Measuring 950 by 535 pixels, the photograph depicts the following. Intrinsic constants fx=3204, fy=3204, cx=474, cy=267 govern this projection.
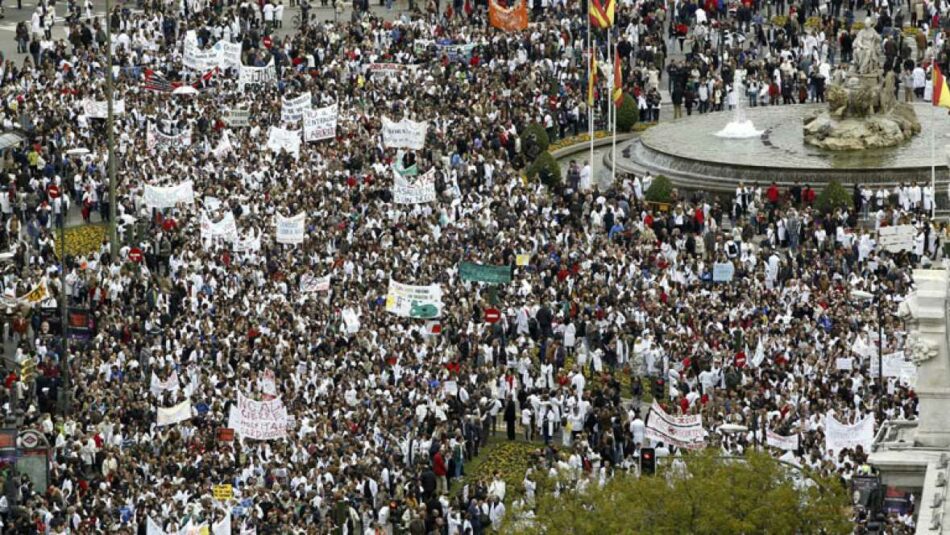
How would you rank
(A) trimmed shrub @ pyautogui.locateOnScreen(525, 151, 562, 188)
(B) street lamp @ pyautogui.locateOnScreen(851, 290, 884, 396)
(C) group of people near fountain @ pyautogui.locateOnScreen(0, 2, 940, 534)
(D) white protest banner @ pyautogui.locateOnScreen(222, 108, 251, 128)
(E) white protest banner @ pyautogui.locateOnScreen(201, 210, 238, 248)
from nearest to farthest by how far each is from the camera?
(C) group of people near fountain @ pyautogui.locateOnScreen(0, 2, 940, 534)
(B) street lamp @ pyautogui.locateOnScreen(851, 290, 884, 396)
(E) white protest banner @ pyautogui.locateOnScreen(201, 210, 238, 248)
(A) trimmed shrub @ pyautogui.locateOnScreen(525, 151, 562, 188)
(D) white protest banner @ pyautogui.locateOnScreen(222, 108, 251, 128)

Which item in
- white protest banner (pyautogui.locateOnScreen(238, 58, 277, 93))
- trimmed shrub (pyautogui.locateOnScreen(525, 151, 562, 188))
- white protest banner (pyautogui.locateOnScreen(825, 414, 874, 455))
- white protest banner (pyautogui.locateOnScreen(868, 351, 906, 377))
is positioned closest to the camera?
white protest banner (pyautogui.locateOnScreen(825, 414, 874, 455))

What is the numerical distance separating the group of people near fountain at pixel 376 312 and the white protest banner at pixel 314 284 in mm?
81

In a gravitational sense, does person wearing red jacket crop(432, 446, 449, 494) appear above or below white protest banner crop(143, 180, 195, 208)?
below

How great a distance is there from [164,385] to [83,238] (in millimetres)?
15741

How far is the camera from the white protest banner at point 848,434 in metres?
59.0

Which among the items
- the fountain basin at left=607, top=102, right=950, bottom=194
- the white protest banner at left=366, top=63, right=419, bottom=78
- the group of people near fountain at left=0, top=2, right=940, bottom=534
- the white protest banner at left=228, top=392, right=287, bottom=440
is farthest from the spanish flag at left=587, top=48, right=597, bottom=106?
the white protest banner at left=228, top=392, right=287, bottom=440

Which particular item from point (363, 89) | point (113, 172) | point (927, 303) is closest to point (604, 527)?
point (927, 303)

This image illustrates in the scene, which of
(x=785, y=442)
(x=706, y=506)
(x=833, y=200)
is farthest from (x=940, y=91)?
(x=706, y=506)

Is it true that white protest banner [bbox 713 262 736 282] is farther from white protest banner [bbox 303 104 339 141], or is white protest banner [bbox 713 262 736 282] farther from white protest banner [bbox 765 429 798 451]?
white protest banner [bbox 303 104 339 141]

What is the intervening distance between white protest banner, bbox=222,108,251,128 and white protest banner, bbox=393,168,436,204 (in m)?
9.46

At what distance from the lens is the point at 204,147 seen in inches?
3314

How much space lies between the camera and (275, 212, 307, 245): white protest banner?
247ft

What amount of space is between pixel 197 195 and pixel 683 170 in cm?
1313

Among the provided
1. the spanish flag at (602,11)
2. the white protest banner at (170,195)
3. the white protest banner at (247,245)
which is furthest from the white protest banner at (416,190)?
the spanish flag at (602,11)
